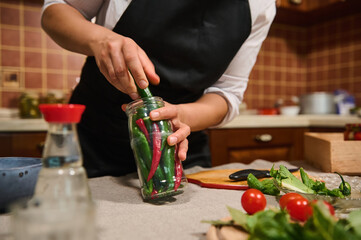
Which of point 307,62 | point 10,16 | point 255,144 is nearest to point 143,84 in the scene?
point 255,144

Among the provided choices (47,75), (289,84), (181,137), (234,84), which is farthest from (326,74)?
(181,137)

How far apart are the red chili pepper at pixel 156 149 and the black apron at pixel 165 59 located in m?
0.40

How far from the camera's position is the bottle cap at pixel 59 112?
1.28 ft

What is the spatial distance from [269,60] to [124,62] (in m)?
2.29

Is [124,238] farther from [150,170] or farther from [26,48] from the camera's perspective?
[26,48]

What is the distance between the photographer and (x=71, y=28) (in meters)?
0.86

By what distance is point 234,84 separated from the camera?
1177mm

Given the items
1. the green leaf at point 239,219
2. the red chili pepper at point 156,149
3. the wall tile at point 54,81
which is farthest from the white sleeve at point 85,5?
the wall tile at point 54,81

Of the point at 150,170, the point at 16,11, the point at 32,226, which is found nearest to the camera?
the point at 32,226

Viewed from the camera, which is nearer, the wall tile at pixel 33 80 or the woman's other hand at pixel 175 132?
the woman's other hand at pixel 175 132

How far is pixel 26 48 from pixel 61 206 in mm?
2045

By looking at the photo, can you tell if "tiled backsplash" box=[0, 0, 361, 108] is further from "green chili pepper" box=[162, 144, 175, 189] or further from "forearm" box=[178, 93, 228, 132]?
"green chili pepper" box=[162, 144, 175, 189]

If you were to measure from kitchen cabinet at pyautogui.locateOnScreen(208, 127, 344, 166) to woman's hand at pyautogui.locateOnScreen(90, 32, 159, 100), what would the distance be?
128 centimetres

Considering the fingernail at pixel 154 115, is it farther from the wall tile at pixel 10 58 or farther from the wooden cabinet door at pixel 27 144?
the wall tile at pixel 10 58
